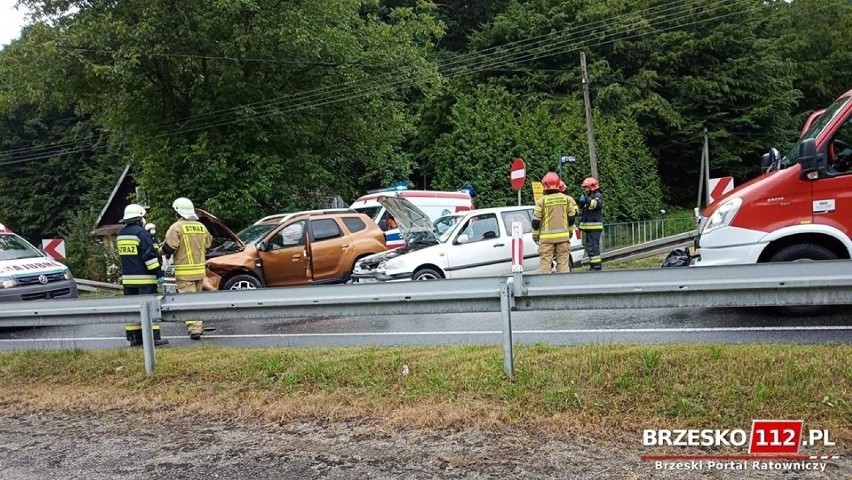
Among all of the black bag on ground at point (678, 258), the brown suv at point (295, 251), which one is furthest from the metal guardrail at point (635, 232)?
the black bag on ground at point (678, 258)

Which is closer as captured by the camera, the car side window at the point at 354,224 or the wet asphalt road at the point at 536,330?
the wet asphalt road at the point at 536,330

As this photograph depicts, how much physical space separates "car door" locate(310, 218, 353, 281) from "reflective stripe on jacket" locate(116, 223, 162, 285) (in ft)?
14.1

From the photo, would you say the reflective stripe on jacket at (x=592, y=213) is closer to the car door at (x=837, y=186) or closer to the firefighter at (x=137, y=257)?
the car door at (x=837, y=186)

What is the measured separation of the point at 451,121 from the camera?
94.6 feet

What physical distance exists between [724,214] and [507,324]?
358cm

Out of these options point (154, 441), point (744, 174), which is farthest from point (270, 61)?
point (744, 174)

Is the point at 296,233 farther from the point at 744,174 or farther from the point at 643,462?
the point at 744,174

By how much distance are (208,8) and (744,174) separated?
31232mm

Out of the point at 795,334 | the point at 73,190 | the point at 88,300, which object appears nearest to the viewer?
the point at 795,334

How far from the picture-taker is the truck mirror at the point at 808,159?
6508 mm

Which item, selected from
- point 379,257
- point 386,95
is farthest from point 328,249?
point 386,95

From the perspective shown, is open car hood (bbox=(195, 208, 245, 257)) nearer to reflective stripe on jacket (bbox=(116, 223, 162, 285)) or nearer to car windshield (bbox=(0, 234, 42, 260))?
car windshield (bbox=(0, 234, 42, 260))

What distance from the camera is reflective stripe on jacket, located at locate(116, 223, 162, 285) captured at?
307 inches

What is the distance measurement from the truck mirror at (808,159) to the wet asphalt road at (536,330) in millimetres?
1485
